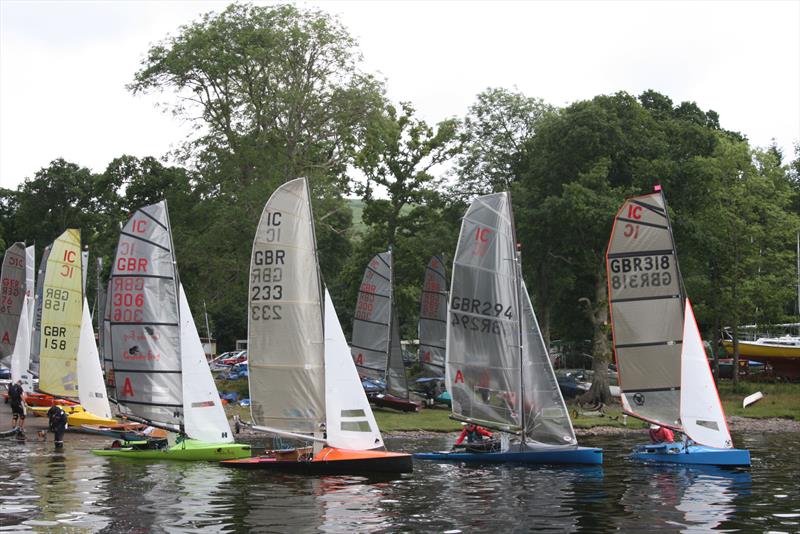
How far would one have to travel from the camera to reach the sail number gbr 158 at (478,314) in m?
30.1

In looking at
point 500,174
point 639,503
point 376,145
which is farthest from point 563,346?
point 639,503

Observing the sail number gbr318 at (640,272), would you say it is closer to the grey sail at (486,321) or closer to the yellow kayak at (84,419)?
the grey sail at (486,321)

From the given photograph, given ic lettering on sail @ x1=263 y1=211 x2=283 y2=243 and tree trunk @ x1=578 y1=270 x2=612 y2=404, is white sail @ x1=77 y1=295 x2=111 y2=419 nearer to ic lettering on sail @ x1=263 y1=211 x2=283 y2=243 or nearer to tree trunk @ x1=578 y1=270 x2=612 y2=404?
ic lettering on sail @ x1=263 y1=211 x2=283 y2=243

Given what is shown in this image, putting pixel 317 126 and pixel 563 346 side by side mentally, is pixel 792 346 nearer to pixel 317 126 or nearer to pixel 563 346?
pixel 563 346

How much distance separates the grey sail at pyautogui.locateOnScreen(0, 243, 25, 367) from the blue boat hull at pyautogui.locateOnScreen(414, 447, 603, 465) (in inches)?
1177

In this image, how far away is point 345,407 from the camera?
1085 inches

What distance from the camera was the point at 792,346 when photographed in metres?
61.4

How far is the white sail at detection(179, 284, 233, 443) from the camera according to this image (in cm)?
3094

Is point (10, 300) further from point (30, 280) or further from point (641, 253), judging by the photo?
point (641, 253)

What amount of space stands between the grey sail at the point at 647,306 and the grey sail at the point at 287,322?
344 inches

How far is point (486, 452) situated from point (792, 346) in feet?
123

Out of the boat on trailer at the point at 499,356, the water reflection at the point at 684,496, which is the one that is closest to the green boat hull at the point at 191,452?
the boat on trailer at the point at 499,356

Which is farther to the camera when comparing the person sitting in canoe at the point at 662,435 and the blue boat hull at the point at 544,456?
the person sitting in canoe at the point at 662,435

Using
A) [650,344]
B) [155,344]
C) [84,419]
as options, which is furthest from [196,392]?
[650,344]
